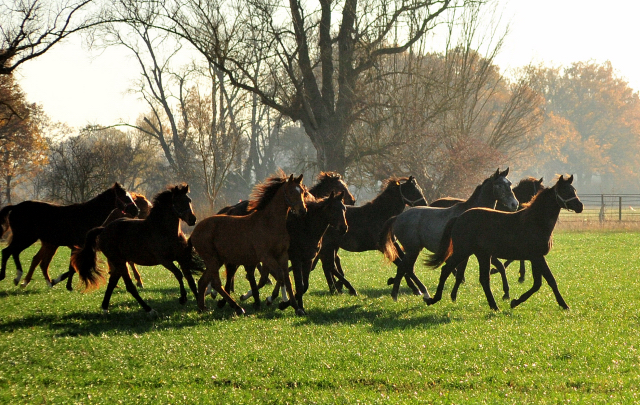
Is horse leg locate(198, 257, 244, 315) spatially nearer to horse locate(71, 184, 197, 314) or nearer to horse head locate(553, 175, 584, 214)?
horse locate(71, 184, 197, 314)

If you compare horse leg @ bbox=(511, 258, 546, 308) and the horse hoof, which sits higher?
horse leg @ bbox=(511, 258, 546, 308)

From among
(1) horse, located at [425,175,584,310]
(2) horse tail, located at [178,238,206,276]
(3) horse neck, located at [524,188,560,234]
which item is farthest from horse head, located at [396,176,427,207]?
(2) horse tail, located at [178,238,206,276]

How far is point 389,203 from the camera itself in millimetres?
13367

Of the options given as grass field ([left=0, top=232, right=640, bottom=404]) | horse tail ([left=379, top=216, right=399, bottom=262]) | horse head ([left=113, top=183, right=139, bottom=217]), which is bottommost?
grass field ([left=0, top=232, right=640, bottom=404])

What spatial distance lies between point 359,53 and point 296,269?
18562 millimetres

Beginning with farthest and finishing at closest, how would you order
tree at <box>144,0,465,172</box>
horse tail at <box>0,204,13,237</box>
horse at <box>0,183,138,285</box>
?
1. tree at <box>144,0,465,172</box>
2. horse tail at <box>0,204,13,237</box>
3. horse at <box>0,183,138,285</box>

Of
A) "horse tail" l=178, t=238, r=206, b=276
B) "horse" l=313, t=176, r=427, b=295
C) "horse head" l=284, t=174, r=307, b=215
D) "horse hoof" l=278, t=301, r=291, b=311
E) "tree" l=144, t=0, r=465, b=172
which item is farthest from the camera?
"tree" l=144, t=0, r=465, b=172

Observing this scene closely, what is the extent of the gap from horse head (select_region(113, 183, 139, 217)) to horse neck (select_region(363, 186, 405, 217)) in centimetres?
472

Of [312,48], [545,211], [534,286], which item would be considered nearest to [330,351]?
[534,286]

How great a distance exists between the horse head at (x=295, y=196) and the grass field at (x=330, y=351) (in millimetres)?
1691

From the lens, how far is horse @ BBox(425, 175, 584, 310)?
407 inches

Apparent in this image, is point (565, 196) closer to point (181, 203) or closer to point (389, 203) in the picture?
point (389, 203)

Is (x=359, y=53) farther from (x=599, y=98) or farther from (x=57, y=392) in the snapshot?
(x=599, y=98)

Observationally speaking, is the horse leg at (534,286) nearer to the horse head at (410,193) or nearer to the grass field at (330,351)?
the grass field at (330,351)
